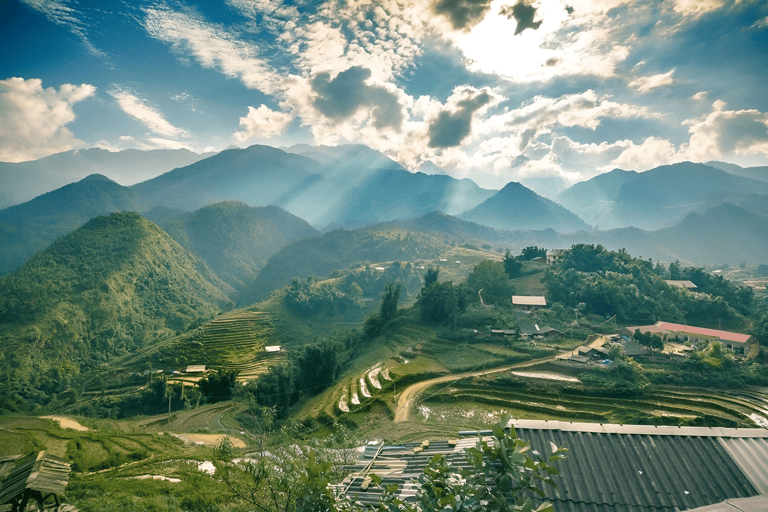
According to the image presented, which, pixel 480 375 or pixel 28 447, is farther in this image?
pixel 480 375

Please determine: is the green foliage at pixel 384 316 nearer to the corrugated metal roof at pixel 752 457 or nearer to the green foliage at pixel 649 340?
the green foliage at pixel 649 340

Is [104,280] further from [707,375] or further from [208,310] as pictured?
[707,375]

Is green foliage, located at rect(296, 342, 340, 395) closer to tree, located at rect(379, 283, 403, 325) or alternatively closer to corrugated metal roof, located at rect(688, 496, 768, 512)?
tree, located at rect(379, 283, 403, 325)

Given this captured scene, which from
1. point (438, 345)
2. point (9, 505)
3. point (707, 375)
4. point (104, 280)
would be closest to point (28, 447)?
point (9, 505)

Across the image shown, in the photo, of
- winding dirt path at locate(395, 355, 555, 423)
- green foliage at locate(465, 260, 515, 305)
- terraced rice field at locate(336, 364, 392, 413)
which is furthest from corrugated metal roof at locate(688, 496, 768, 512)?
green foliage at locate(465, 260, 515, 305)

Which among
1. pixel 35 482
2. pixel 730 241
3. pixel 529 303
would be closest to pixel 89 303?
pixel 35 482
